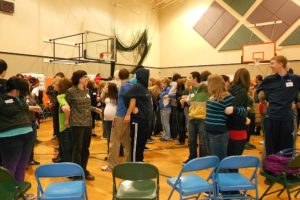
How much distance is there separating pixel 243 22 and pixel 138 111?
1083 centimetres

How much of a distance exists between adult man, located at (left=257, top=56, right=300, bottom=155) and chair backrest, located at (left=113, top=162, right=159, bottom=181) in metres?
2.12

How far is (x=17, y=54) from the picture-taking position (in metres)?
10.5

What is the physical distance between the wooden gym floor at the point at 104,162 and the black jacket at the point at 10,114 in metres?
1.19

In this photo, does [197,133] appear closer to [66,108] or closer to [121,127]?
[121,127]

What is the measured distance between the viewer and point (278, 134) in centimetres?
391

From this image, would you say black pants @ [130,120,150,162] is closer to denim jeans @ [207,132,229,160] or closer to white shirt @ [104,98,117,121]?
white shirt @ [104,98,117,121]

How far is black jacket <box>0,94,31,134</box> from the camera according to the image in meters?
2.95

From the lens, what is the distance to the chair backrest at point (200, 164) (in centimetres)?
259

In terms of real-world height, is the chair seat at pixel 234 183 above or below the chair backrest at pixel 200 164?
below

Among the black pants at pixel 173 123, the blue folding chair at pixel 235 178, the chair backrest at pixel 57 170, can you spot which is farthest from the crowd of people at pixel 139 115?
the black pants at pixel 173 123

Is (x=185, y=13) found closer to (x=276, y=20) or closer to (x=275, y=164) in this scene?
(x=276, y=20)

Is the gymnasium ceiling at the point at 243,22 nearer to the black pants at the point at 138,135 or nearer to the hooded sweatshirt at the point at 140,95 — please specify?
the hooded sweatshirt at the point at 140,95

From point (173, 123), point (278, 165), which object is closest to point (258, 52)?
point (173, 123)

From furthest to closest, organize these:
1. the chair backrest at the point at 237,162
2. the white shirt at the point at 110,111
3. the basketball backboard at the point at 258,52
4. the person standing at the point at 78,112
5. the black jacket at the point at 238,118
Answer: the basketball backboard at the point at 258,52, the white shirt at the point at 110,111, the person standing at the point at 78,112, the black jacket at the point at 238,118, the chair backrest at the point at 237,162
